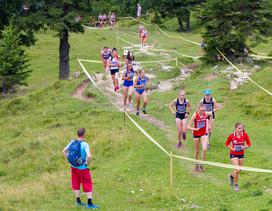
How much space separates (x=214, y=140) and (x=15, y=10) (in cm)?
2244

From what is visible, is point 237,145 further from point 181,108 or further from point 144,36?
point 144,36

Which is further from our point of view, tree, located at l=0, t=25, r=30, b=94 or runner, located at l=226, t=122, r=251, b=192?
tree, located at l=0, t=25, r=30, b=94

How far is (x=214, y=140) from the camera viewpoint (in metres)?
19.0

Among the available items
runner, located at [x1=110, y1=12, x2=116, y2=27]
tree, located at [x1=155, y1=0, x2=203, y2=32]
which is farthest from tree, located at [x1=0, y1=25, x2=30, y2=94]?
runner, located at [x1=110, y1=12, x2=116, y2=27]

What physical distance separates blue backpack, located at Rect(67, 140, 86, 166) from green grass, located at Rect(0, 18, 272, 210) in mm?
1435

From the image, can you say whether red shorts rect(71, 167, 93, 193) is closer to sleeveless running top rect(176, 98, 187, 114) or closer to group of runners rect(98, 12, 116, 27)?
sleeveless running top rect(176, 98, 187, 114)

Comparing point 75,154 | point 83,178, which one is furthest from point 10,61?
point 75,154

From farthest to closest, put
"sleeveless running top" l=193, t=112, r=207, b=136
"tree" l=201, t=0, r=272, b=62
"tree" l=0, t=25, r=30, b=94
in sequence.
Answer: "tree" l=0, t=25, r=30, b=94 → "tree" l=201, t=0, r=272, b=62 → "sleeveless running top" l=193, t=112, r=207, b=136

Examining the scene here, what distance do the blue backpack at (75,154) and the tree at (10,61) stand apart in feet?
72.8

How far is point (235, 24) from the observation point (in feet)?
99.3

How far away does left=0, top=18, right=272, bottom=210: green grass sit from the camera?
44.3ft

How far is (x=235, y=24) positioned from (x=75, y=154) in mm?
20106

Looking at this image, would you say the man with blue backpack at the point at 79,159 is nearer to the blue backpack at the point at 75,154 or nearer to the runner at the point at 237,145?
the blue backpack at the point at 75,154

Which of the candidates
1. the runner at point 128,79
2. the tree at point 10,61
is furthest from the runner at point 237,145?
the tree at point 10,61
